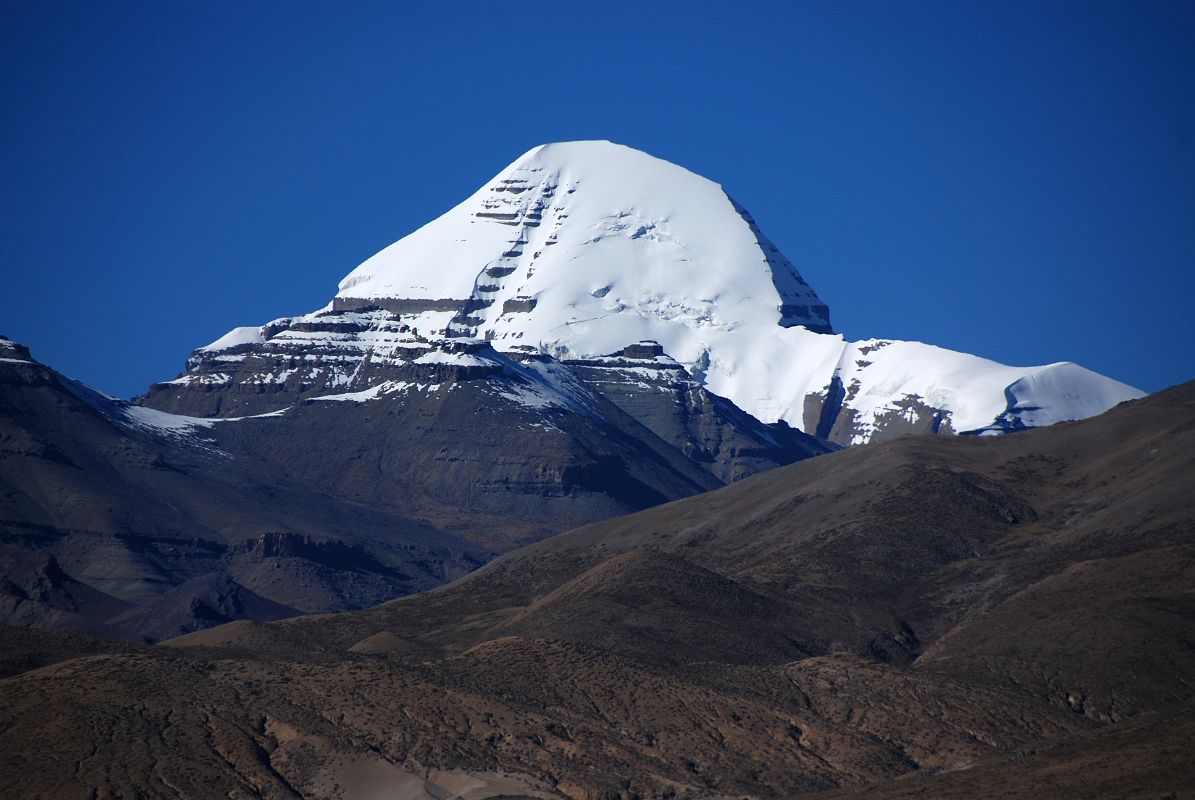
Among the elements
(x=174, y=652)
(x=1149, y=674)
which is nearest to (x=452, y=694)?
(x=174, y=652)

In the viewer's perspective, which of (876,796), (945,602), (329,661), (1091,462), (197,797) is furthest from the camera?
(1091,462)

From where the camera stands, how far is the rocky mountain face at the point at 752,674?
80750 millimetres

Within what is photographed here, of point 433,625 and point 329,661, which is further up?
point 433,625

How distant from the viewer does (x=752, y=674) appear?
104438 millimetres

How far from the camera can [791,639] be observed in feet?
409

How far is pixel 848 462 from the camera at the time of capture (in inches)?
6865

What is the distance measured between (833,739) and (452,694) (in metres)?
17.1

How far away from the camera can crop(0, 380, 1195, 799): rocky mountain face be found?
265 feet

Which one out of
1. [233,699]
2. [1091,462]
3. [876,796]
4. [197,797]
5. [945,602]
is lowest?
[876,796]

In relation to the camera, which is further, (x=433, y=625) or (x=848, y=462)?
(x=848, y=462)

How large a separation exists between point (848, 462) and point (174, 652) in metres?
86.1

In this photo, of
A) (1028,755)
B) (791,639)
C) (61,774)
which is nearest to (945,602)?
(791,639)

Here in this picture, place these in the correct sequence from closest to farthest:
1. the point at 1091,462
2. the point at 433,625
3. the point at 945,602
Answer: the point at 945,602
the point at 433,625
the point at 1091,462

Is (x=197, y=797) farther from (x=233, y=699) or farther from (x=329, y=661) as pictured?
(x=329, y=661)
